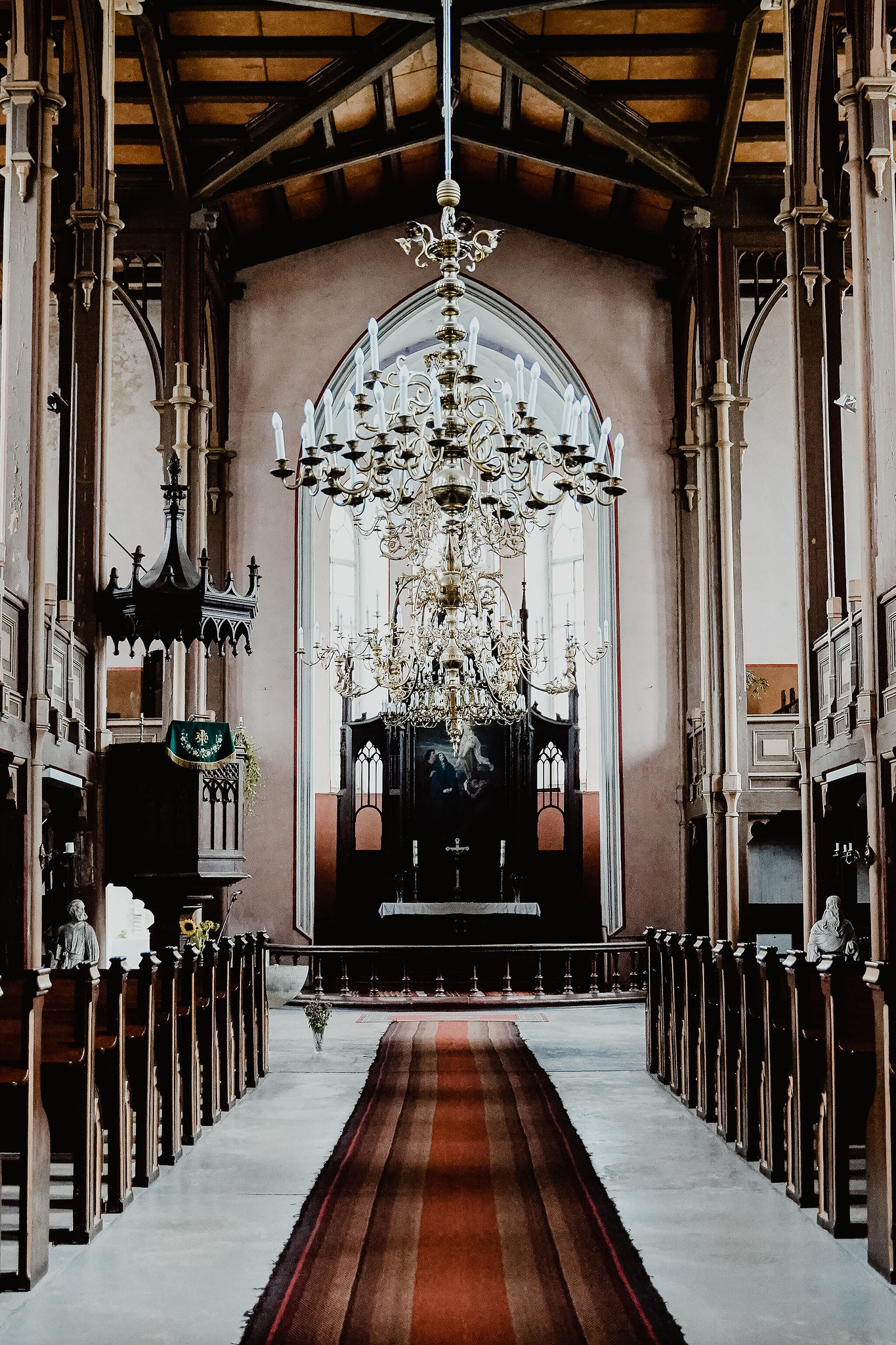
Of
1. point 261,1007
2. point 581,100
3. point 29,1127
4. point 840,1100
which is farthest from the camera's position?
point 581,100

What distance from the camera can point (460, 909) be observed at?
1684 cm

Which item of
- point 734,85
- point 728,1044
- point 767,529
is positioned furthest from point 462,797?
point 728,1044

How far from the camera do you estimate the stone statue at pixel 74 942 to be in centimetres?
997

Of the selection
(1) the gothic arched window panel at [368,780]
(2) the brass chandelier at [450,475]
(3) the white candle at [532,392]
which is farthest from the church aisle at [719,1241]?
(1) the gothic arched window panel at [368,780]

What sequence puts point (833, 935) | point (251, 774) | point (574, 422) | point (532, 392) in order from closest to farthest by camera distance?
point (532, 392), point (574, 422), point (833, 935), point (251, 774)

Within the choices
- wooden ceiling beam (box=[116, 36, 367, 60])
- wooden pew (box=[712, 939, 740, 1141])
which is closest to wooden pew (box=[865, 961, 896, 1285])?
wooden pew (box=[712, 939, 740, 1141])

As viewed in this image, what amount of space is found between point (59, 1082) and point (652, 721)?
1234 centimetres

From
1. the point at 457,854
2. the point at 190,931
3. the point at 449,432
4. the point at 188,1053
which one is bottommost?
the point at 188,1053

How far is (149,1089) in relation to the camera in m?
6.32

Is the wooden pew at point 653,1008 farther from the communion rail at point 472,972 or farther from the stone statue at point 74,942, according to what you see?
the stone statue at point 74,942

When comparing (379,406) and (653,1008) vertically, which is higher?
(379,406)

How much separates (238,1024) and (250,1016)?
0.63 m

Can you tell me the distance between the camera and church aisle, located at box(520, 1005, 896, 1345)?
13.5ft

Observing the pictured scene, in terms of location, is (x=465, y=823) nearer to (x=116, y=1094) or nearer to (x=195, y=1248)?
(x=116, y=1094)
